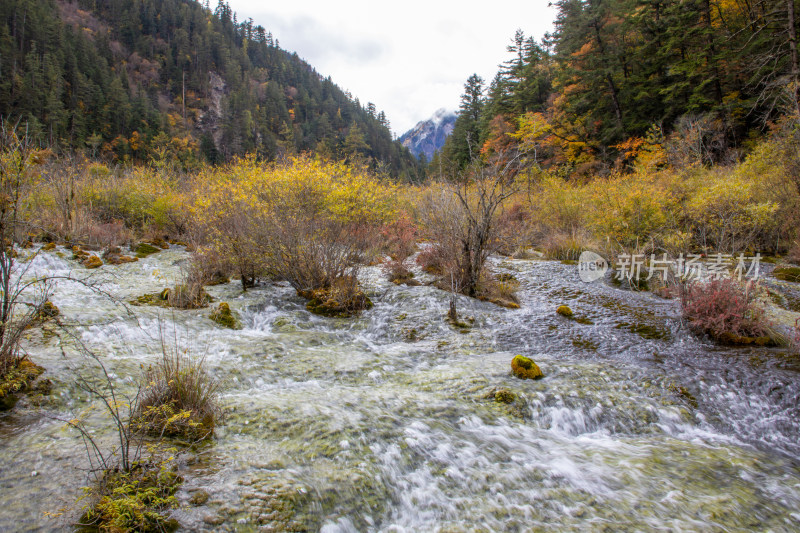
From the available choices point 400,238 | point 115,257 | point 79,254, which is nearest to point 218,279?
point 115,257

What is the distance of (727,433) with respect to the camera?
3799 mm

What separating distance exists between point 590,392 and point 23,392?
5.85 m

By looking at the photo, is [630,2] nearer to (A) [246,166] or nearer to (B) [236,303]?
(A) [246,166]

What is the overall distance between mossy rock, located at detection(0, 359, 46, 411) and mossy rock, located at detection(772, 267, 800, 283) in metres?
13.5

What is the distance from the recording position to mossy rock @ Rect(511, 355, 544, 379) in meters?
4.70

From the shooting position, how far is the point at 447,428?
3.50 meters

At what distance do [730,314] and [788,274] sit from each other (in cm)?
492

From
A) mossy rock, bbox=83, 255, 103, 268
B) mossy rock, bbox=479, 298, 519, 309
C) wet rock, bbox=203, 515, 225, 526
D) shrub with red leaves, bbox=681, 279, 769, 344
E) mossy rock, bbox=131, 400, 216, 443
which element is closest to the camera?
Result: wet rock, bbox=203, 515, 225, 526

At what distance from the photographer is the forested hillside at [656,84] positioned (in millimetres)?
17875

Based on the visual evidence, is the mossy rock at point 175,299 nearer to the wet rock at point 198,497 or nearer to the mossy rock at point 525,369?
the wet rock at point 198,497

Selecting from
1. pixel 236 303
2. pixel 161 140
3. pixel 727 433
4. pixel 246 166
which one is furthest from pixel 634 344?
pixel 161 140

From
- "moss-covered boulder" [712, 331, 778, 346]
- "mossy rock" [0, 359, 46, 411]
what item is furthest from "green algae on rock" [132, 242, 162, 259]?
"moss-covered boulder" [712, 331, 778, 346]

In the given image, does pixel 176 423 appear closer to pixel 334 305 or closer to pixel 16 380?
pixel 16 380

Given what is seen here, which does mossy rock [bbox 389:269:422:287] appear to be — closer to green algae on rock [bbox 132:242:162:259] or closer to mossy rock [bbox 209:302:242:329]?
mossy rock [bbox 209:302:242:329]
